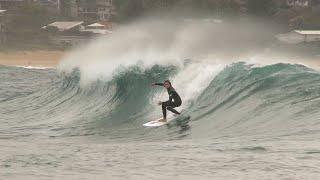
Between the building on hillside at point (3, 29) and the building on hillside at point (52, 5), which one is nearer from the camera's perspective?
the building on hillside at point (3, 29)

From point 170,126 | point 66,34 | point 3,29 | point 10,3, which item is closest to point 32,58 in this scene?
point 66,34

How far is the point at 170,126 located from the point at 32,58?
46.8m

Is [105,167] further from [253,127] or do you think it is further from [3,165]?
[253,127]

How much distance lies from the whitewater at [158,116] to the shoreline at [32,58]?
2284 centimetres

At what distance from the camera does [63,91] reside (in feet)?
84.9

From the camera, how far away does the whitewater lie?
9.35 meters

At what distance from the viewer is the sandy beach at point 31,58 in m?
54.5

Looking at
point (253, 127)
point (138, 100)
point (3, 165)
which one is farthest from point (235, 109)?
point (3, 165)

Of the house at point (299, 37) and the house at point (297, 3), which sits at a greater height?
the house at point (297, 3)

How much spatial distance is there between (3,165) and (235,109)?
7.01m

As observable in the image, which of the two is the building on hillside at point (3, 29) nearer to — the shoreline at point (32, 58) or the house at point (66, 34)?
the house at point (66, 34)

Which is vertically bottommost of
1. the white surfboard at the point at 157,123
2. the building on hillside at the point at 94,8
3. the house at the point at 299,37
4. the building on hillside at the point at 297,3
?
the building on hillside at the point at 94,8

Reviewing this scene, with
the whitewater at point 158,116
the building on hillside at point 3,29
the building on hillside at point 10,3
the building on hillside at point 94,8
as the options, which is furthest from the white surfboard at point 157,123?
the building on hillside at point 94,8

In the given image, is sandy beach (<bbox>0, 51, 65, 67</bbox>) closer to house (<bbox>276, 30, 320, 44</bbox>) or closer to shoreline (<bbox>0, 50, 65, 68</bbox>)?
shoreline (<bbox>0, 50, 65, 68</bbox>)
